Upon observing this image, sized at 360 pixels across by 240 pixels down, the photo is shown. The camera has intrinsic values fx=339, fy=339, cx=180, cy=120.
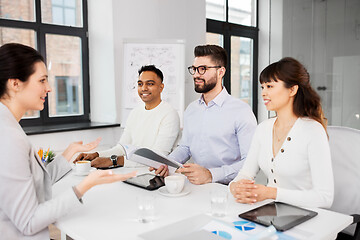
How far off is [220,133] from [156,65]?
1843mm

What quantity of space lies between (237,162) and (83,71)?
8.64ft

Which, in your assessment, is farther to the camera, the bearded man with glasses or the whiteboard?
the whiteboard

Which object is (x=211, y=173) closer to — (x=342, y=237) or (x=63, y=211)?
(x=342, y=237)

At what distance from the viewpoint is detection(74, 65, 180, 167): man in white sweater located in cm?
254

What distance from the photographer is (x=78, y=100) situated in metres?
4.14

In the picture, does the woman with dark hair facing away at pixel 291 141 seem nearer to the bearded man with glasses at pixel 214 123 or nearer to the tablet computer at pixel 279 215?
the tablet computer at pixel 279 215

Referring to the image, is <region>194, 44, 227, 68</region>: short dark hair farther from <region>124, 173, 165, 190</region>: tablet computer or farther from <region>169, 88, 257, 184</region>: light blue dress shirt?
<region>124, 173, 165, 190</region>: tablet computer

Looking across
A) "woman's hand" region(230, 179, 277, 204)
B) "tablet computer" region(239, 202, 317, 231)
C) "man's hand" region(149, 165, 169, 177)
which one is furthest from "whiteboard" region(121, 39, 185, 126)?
"tablet computer" region(239, 202, 317, 231)

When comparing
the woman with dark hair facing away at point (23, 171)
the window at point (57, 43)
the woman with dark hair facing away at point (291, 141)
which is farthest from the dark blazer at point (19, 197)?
the window at point (57, 43)

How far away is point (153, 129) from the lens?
2.68 metres

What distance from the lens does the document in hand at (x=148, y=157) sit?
166 centimetres

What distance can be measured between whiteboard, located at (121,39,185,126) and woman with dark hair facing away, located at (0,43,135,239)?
2.37 metres

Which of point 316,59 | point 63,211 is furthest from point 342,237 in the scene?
point 316,59

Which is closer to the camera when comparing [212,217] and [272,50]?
[212,217]
